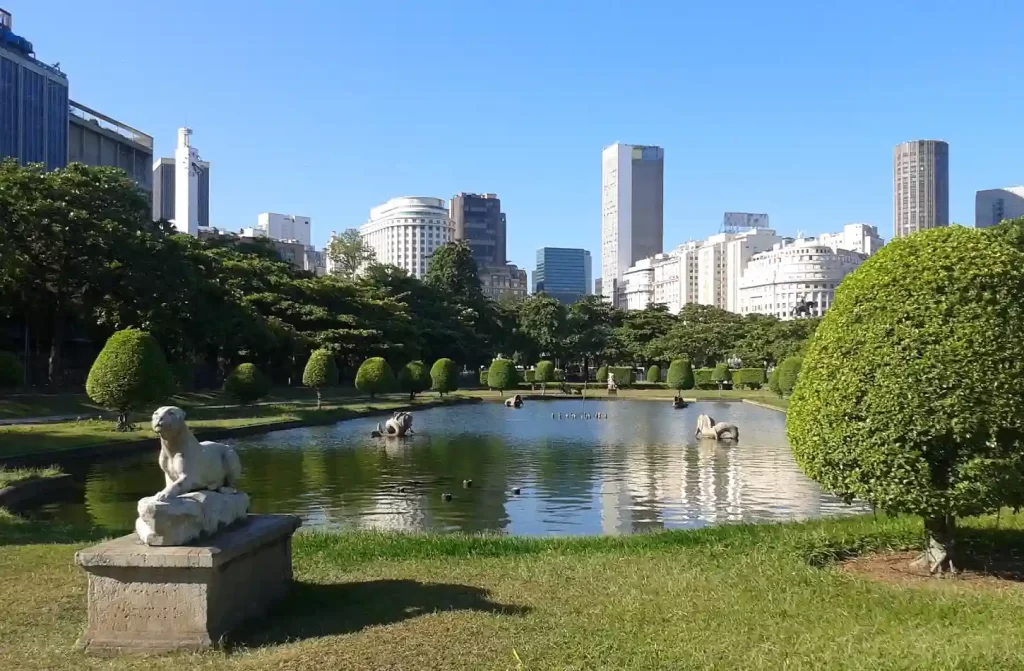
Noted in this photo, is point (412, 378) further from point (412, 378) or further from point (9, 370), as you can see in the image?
point (9, 370)

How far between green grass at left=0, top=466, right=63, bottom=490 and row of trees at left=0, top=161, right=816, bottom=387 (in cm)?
1433

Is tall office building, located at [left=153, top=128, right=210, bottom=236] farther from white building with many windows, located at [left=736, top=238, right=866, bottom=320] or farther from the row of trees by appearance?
white building with many windows, located at [left=736, top=238, right=866, bottom=320]

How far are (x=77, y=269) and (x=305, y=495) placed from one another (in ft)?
69.5

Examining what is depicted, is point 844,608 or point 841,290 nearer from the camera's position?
point 844,608

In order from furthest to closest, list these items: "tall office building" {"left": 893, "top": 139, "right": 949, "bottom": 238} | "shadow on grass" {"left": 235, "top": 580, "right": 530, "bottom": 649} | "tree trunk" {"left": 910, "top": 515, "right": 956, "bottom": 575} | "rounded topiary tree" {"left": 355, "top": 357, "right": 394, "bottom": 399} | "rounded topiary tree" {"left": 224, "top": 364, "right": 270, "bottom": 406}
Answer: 1. "tall office building" {"left": 893, "top": 139, "right": 949, "bottom": 238}
2. "rounded topiary tree" {"left": 355, "top": 357, "right": 394, "bottom": 399}
3. "rounded topiary tree" {"left": 224, "top": 364, "right": 270, "bottom": 406}
4. "tree trunk" {"left": 910, "top": 515, "right": 956, "bottom": 575}
5. "shadow on grass" {"left": 235, "top": 580, "right": 530, "bottom": 649}

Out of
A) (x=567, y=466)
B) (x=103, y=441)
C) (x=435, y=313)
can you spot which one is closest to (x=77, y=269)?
(x=103, y=441)

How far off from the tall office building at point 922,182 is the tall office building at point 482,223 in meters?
89.2

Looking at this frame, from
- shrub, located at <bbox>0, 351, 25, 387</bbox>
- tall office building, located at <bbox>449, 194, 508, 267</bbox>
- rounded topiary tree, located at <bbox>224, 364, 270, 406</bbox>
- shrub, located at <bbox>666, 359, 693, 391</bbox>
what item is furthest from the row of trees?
tall office building, located at <bbox>449, 194, 508, 267</bbox>

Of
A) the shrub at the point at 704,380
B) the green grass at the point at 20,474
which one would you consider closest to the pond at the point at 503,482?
the green grass at the point at 20,474

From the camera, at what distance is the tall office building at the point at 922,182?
643ft

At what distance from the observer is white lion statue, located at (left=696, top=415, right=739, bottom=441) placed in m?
21.8

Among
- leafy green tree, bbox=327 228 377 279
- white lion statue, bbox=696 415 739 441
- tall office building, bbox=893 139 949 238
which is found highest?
tall office building, bbox=893 139 949 238

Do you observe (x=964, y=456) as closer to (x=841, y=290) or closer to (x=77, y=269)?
(x=841, y=290)

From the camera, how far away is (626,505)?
12336mm
